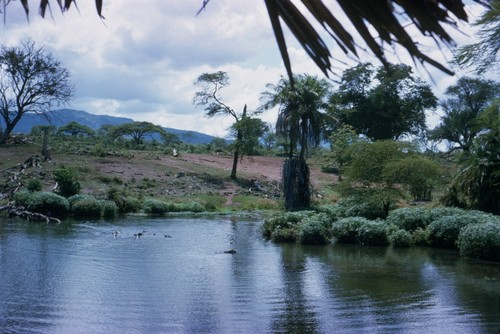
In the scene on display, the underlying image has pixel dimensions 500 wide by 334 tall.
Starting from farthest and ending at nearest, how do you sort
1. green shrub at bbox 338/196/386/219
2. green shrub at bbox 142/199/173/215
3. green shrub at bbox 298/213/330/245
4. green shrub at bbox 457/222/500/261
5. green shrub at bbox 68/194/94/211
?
green shrub at bbox 142/199/173/215, green shrub at bbox 68/194/94/211, green shrub at bbox 338/196/386/219, green shrub at bbox 298/213/330/245, green shrub at bbox 457/222/500/261

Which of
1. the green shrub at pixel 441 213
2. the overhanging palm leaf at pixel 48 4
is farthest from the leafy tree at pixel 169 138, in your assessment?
the overhanging palm leaf at pixel 48 4

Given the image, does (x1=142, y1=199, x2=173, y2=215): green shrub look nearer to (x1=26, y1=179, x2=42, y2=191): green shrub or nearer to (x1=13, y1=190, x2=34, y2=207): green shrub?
(x1=26, y1=179, x2=42, y2=191): green shrub

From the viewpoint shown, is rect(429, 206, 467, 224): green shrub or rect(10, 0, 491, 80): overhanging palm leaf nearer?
rect(10, 0, 491, 80): overhanging palm leaf

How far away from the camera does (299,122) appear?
123ft

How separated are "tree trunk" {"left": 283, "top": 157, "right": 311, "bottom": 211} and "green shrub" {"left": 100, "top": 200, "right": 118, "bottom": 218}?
35.1 ft

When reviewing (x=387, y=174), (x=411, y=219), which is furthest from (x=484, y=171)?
(x=387, y=174)

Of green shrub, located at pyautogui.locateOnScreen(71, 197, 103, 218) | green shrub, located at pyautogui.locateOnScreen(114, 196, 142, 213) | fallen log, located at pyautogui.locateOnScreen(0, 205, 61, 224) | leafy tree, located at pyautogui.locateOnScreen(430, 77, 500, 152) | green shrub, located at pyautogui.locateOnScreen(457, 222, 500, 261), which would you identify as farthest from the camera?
leafy tree, located at pyautogui.locateOnScreen(430, 77, 500, 152)

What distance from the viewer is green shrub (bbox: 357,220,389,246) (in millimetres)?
24516

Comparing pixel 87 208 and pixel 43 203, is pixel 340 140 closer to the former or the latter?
pixel 87 208

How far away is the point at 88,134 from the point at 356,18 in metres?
80.6

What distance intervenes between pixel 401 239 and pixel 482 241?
4.38 meters

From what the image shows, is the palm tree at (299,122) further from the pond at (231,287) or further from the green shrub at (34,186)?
the green shrub at (34,186)

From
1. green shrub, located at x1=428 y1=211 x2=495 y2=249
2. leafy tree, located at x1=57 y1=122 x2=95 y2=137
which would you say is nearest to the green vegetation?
green shrub, located at x1=428 y1=211 x2=495 y2=249

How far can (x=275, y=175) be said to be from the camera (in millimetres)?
60188
